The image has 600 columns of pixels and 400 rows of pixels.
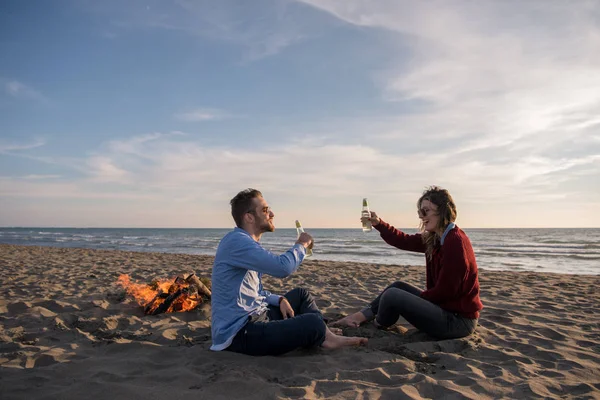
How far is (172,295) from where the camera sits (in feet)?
17.9

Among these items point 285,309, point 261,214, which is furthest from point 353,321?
point 261,214

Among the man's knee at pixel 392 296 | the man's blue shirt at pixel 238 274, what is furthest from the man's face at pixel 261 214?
the man's knee at pixel 392 296

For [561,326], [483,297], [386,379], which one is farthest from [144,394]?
[483,297]

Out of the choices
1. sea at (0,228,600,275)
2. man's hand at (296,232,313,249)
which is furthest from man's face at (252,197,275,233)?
sea at (0,228,600,275)

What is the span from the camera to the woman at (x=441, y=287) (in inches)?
151

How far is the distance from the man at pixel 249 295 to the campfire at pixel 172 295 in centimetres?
202

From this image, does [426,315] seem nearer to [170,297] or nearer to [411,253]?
[170,297]

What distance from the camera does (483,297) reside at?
679cm

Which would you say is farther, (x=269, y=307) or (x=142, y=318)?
(x=142, y=318)

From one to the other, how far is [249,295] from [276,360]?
623 mm

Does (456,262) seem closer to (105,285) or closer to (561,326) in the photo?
(561,326)

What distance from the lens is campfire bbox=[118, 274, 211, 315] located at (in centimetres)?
537

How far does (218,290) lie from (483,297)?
5169mm

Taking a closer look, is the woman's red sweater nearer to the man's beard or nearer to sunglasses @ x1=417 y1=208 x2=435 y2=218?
sunglasses @ x1=417 y1=208 x2=435 y2=218
